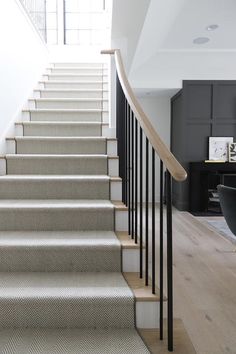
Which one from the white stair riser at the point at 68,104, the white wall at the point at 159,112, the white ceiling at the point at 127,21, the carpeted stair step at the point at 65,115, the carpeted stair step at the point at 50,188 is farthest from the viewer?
the white wall at the point at 159,112

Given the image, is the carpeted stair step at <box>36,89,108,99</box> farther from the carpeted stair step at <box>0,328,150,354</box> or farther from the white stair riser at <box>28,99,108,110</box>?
the carpeted stair step at <box>0,328,150,354</box>

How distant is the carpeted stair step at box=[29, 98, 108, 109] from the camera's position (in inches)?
162

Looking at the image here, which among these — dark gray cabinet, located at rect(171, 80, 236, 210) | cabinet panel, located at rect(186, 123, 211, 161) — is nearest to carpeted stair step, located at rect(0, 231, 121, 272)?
dark gray cabinet, located at rect(171, 80, 236, 210)

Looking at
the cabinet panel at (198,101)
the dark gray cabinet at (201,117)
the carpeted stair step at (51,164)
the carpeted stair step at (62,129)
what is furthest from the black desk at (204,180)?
the carpeted stair step at (51,164)

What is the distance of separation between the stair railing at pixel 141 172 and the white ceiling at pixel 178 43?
73 centimetres

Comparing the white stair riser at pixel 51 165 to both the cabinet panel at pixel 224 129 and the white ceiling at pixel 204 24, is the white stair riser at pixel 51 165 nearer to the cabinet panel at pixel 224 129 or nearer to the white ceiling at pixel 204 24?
the white ceiling at pixel 204 24

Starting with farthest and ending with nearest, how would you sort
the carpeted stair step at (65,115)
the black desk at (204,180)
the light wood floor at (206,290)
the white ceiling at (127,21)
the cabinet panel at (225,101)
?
the cabinet panel at (225,101), the black desk at (204,180), the carpeted stair step at (65,115), the white ceiling at (127,21), the light wood floor at (206,290)

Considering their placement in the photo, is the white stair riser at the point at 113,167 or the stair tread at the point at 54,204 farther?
the white stair riser at the point at 113,167

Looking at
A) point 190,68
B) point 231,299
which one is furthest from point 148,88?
point 231,299

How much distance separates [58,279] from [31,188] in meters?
0.99

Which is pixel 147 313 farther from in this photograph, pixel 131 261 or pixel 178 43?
pixel 178 43

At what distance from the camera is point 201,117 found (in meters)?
6.52

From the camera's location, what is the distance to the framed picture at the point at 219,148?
21.3 ft

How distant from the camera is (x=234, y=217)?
333 centimetres
